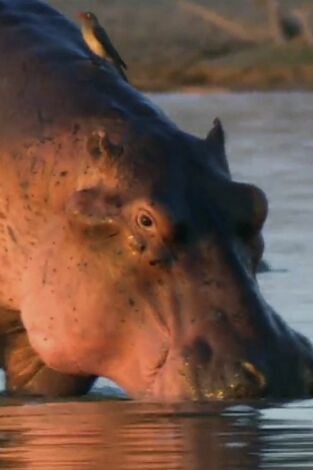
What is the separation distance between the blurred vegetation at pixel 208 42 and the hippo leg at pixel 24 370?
59.5 feet

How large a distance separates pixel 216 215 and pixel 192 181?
0.15 metres

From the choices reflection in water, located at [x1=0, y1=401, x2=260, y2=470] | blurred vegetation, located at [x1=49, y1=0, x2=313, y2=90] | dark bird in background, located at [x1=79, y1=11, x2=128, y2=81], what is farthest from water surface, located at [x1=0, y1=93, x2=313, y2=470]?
blurred vegetation, located at [x1=49, y1=0, x2=313, y2=90]

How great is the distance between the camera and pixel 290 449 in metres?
5.84

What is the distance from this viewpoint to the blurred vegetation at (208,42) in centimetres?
2672

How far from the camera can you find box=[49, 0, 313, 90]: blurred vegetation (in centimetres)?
2672

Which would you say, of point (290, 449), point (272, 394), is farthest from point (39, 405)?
point (290, 449)

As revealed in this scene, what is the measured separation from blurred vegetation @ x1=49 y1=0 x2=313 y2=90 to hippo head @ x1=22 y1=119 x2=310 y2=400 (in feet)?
61.5

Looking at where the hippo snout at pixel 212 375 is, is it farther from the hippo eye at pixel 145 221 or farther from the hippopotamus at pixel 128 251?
the hippo eye at pixel 145 221

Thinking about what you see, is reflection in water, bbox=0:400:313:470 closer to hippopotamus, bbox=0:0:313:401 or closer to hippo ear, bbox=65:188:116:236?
hippopotamus, bbox=0:0:313:401

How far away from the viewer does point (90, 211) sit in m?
6.79

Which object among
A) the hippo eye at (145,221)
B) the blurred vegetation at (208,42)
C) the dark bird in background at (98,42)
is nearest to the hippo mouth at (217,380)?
the hippo eye at (145,221)

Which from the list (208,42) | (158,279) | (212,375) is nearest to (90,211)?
(158,279)

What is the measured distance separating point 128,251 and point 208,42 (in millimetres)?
22124

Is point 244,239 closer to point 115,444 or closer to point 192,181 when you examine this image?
point 192,181
